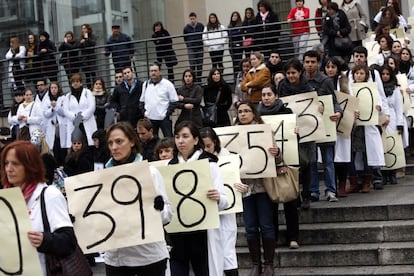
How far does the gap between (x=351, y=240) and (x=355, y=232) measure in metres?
0.10

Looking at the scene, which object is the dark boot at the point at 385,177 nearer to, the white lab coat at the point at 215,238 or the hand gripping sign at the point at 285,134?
the hand gripping sign at the point at 285,134

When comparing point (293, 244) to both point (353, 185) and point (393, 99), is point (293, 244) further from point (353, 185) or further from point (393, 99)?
point (393, 99)

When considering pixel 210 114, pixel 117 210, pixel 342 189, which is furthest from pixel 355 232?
pixel 210 114

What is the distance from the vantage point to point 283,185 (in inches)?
335

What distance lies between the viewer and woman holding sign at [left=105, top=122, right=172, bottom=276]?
228 inches

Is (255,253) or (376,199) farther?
(376,199)

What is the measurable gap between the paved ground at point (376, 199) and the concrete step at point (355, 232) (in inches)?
14.5

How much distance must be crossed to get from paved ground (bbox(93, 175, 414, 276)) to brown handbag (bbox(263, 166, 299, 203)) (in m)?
1.14

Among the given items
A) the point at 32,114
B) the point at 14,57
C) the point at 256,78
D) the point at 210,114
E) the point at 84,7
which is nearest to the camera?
the point at 256,78

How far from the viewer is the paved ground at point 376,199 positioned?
9.69 meters

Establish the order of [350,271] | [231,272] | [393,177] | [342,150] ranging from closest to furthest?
[231,272], [350,271], [342,150], [393,177]

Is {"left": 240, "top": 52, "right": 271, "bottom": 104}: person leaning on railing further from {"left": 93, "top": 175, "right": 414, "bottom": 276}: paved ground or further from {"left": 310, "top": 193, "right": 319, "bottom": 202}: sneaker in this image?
{"left": 310, "top": 193, "right": 319, "bottom": 202}: sneaker

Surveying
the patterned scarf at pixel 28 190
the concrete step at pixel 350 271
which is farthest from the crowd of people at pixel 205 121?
the concrete step at pixel 350 271

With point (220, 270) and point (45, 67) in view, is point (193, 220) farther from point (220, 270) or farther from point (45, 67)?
point (45, 67)
